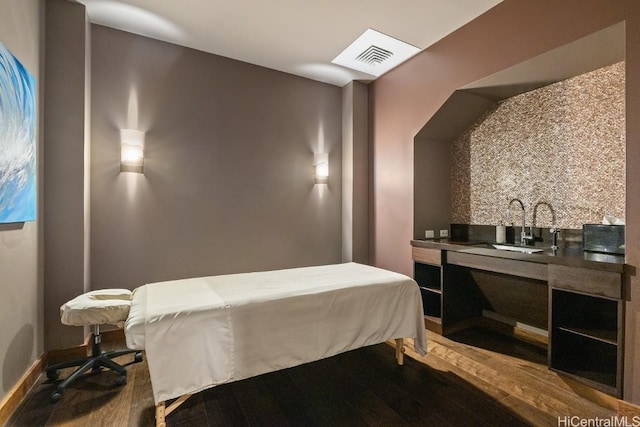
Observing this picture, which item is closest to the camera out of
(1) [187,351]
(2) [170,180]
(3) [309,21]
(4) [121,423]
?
(1) [187,351]

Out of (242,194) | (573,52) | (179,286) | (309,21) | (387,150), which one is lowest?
(179,286)

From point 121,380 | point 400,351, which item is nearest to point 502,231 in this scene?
point 400,351

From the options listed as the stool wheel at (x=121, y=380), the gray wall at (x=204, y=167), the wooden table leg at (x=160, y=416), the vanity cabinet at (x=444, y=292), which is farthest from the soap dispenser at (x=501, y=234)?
the stool wheel at (x=121, y=380)

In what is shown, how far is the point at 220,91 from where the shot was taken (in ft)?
10.2

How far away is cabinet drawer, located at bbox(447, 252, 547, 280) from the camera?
2131 millimetres

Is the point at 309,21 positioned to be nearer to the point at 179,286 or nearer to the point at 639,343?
the point at 179,286

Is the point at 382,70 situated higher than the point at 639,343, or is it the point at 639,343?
the point at 382,70

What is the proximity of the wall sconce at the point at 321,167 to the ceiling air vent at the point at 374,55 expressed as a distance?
3.65 ft

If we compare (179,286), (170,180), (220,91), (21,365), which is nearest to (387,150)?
(220,91)

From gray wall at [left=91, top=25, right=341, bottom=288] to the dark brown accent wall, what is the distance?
0.64m

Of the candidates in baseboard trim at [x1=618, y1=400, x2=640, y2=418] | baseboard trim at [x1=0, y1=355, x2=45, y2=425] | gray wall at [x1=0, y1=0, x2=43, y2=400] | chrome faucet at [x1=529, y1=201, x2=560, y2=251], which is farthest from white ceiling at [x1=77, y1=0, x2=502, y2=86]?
baseboard trim at [x1=618, y1=400, x2=640, y2=418]

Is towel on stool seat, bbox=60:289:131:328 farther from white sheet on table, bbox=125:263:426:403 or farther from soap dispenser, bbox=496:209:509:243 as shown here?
soap dispenser, bbox=496:209:509:243

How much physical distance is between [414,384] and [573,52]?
8.20 ft

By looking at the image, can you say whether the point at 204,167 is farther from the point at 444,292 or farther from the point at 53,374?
the point at 444,292
